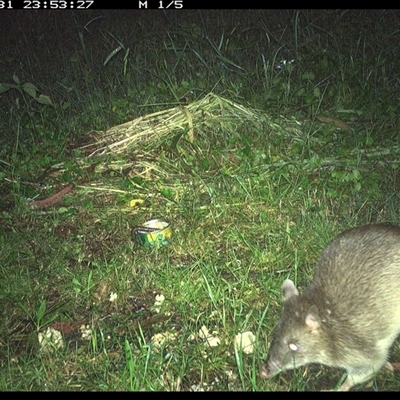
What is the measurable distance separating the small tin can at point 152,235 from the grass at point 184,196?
0.16ft

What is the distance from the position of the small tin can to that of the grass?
0.05 m

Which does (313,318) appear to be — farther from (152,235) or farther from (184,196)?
(184,196)

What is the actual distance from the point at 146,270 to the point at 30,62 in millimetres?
3850

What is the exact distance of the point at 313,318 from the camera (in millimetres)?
2502

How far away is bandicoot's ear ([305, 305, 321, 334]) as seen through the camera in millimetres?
2500

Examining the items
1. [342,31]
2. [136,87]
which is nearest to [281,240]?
[136,87]

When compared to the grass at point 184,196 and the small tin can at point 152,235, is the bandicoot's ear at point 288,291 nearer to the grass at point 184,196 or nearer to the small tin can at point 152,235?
the grass at point 184,196

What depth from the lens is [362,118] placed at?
4535 millimetres

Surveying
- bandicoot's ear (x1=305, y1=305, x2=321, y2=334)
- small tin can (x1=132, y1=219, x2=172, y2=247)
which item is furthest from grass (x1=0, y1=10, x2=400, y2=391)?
bandicoot's ear (x1=305, y1=305, x2=321, y2=334)

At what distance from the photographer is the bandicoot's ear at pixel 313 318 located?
2500 mm

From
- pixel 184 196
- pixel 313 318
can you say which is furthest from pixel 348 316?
pixel 184 196

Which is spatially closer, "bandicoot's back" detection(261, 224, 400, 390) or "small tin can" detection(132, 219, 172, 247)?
"bandicoot's back" detection(261, 224, 400, 390)

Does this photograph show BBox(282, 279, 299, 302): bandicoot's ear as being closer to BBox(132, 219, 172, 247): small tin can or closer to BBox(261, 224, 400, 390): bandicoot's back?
BBox(261, 224, 400, 390): bandicoot's back
